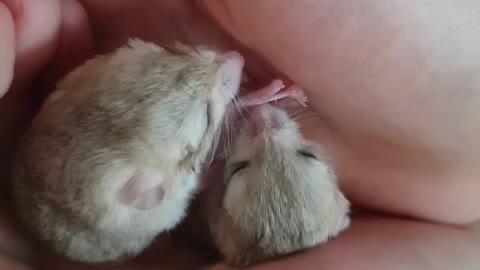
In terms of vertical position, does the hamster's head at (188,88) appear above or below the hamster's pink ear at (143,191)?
above

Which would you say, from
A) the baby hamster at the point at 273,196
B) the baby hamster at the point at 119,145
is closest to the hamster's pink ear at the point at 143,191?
the baby hamster at the point at 119,145

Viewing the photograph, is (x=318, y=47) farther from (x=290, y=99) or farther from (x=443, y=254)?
(x=443, y=254)

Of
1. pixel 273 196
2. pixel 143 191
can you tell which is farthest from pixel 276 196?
pixel 143 191

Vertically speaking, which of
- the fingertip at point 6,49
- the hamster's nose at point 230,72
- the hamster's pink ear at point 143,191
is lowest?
the hamster's pink ear at point 143,191

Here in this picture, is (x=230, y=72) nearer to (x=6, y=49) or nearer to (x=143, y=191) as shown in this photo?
(x=143, y=191)

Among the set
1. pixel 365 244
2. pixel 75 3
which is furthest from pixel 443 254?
pixel 75 3

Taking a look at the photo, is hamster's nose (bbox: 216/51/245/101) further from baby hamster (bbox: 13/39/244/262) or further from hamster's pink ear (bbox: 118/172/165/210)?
hamster's pink ear (bbox: 118/172/165/210)

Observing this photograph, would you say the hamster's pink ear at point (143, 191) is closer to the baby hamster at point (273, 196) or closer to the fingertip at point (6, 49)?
the baby hamster at point (273, 196)
